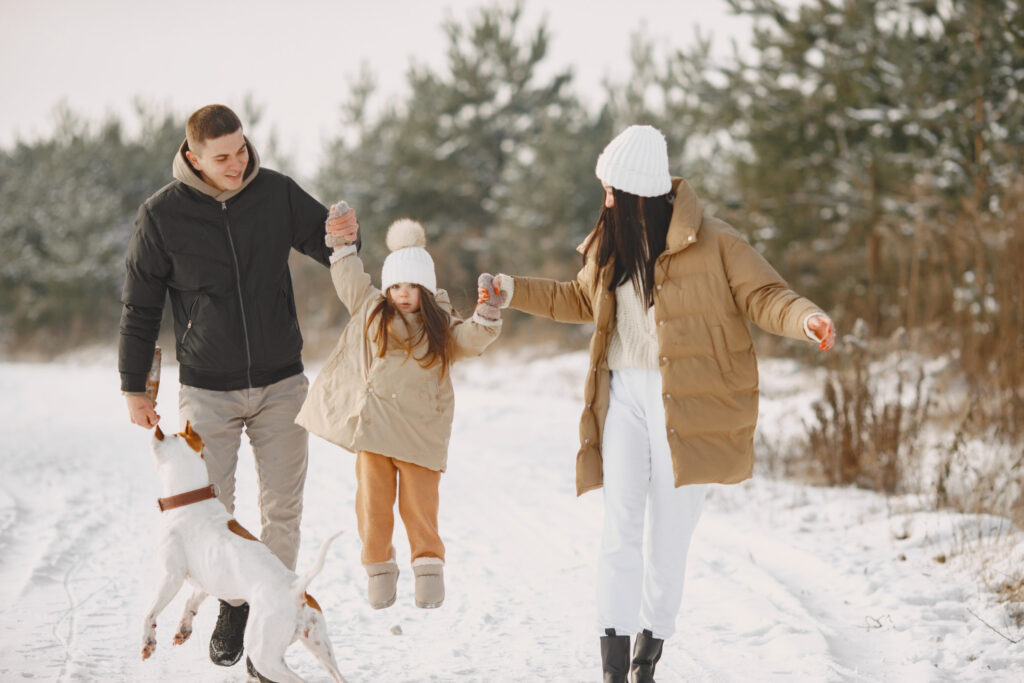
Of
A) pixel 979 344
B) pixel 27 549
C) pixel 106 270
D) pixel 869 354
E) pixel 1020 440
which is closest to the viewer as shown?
pixel 27 549

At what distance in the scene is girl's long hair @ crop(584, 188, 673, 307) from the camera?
3711 mm

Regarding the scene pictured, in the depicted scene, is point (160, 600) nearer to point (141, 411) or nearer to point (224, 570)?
point (224, 570)

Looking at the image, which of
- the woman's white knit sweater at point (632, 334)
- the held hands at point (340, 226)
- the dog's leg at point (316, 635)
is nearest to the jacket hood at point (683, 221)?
the woman's white knit sweater at point (632, 334)

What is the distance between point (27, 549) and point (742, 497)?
16.2 feet

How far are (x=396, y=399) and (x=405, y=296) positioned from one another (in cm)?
42

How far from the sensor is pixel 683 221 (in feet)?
11.9

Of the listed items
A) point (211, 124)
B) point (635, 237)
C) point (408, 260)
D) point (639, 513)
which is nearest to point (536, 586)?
point (639, 513)

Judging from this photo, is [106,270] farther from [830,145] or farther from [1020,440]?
[1020,440]

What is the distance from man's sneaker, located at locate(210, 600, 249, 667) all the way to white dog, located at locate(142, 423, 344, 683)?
0.34m

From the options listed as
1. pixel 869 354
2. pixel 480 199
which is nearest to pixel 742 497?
pixel 869 354

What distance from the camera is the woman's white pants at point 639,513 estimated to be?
144 inches

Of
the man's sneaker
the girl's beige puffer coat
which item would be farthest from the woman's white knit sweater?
the man's sneaker

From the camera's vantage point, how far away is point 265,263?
3939 millimetres

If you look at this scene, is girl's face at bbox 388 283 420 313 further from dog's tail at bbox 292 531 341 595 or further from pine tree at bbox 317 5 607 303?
pine tree at bbox 317 5 607 303
